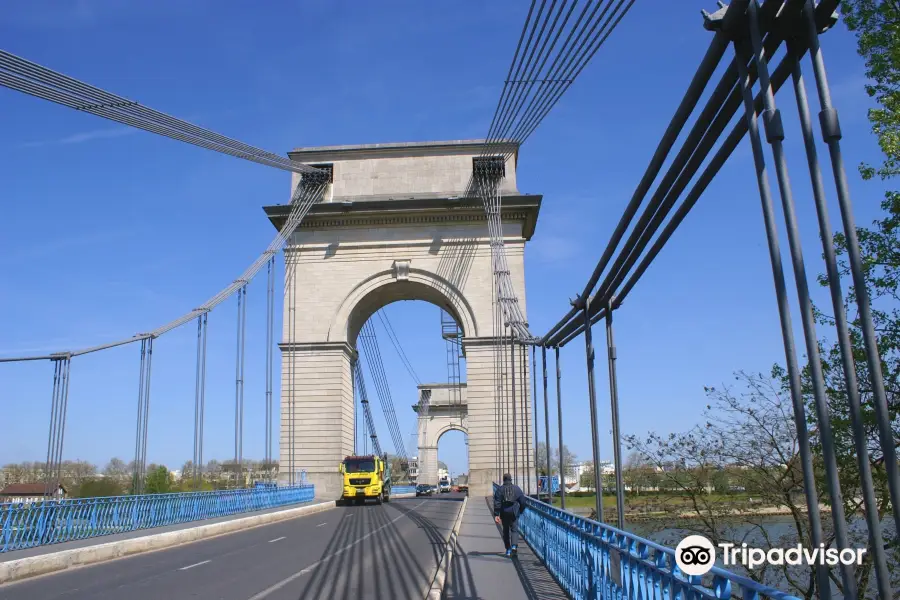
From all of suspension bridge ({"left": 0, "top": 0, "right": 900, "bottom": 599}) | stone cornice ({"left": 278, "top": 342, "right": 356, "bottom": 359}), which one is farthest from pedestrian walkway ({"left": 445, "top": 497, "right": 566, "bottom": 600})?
stone cornice ({"left": 278, "top": 342, "right": 356, "bottom": 359})

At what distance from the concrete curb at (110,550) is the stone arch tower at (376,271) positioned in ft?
33.2

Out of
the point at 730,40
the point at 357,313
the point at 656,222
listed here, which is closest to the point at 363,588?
the point at 656,222

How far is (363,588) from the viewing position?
7672 mm

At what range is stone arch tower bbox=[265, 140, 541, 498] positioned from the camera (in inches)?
1055

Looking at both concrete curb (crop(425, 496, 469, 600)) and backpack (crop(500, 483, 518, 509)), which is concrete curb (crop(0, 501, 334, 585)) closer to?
concrete curb (crop(425, 496, 469, 600))

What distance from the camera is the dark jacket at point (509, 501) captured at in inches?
394

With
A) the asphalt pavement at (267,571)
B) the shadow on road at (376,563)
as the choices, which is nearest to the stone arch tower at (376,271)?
the shadow on road at (376,563)

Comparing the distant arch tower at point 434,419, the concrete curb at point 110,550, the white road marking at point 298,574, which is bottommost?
the white road marking at point 298,574

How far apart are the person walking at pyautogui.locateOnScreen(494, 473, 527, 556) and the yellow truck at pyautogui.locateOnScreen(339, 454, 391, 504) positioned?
1582 cm

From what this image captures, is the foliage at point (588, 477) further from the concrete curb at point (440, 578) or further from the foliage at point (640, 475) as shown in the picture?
the concrete curb at point (440, 578)

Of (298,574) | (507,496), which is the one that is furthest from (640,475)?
(298,574)

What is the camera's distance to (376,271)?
2812cm

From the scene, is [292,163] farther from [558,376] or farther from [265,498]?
[558,376]

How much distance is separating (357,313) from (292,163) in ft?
20.6
